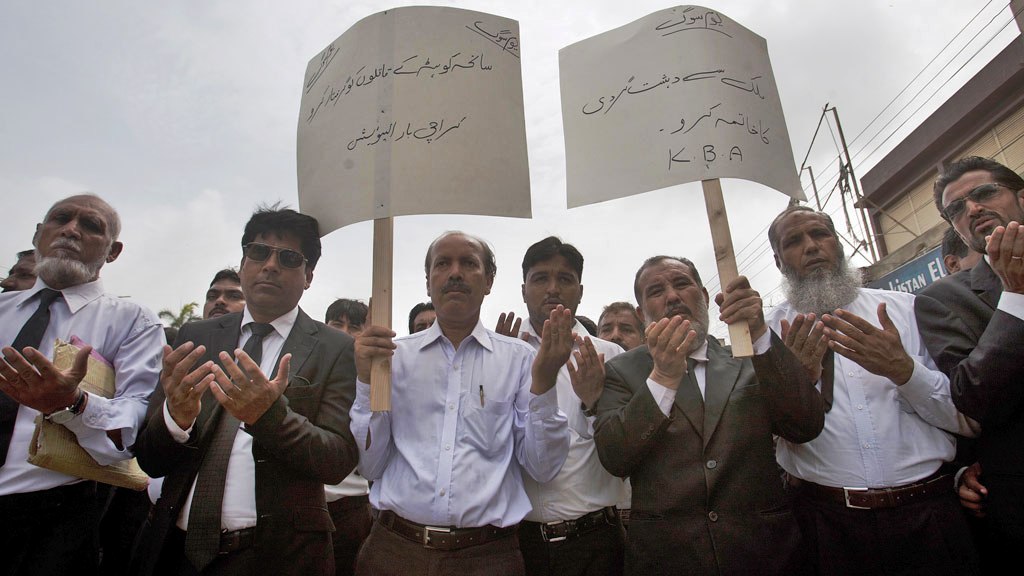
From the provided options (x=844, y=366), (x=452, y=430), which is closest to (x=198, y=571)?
(x=452, y=430)

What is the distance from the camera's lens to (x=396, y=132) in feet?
8.59

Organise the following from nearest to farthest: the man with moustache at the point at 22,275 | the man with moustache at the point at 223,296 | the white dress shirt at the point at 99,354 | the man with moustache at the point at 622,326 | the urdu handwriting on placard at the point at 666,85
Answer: the white dress shirt at the point at 99,354
the urdu handwriting on placard at the point at 666,85
the man with moustache at the point at 22,275
the man with moustache at the point at 223,296
the man with moustache at the point at 622,326

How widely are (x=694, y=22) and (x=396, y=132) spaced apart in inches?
64.1

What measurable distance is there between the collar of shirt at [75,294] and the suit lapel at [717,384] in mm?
3219

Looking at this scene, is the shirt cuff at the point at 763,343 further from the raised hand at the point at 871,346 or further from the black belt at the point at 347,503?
the black belt at the point at 347,503

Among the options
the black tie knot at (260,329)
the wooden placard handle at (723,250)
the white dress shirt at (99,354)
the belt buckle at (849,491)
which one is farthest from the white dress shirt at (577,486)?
the white dress shirt at (99,354)

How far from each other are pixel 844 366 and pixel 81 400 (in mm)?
3599

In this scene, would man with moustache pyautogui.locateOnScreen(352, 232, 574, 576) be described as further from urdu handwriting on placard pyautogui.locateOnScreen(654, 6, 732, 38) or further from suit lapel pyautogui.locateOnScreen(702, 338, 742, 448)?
urdu handwriting on placard pyautogui.locateOnScreen(654, 6, 732, 38)

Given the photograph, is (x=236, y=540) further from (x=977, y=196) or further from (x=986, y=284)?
(x=977, y=196)

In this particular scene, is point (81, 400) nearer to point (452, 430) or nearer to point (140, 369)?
point (140, 369)

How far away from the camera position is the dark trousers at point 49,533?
2.43m

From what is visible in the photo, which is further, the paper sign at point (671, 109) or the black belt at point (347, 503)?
the black belt at point (347, 503)

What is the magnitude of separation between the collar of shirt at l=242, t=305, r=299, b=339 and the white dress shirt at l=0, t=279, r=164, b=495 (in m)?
0.49

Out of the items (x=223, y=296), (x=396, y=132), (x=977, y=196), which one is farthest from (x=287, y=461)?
(x=977, y=196)
